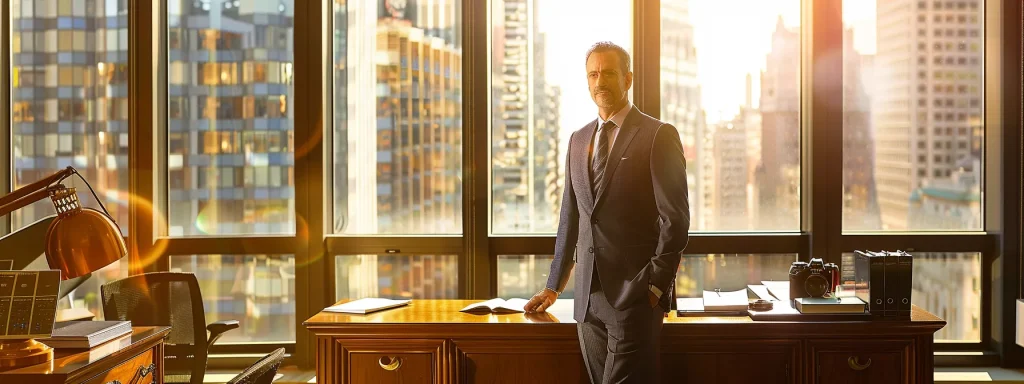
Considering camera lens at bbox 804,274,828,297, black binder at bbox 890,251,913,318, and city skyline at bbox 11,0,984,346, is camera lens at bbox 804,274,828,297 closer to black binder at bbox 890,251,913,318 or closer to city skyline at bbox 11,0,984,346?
black binder at bbox 890,251,913,318

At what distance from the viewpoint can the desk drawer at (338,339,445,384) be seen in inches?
105

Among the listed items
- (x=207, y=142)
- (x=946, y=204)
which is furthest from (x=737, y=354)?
(x=207, y=142)

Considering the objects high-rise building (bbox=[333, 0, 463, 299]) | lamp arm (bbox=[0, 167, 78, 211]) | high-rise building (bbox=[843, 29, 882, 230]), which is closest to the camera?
high-rise building (bbox=[843, 29, 882, 230])

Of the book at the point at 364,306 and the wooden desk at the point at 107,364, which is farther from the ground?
the book at the point at 364,306

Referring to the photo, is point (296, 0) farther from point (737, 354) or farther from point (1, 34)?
point (737, 354)

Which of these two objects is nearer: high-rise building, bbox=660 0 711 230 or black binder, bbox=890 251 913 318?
black binder, bbox=890 251 913 318

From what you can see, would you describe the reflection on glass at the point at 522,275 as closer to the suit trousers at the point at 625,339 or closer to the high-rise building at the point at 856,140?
the suit trousers at the point at 625,339

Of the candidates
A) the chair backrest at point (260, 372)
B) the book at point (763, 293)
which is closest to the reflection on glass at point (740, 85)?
the book at point (763, 293)

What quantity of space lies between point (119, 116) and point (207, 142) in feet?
1.66

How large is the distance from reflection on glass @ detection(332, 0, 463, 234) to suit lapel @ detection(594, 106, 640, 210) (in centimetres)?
162

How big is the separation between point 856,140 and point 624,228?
213 centimetres

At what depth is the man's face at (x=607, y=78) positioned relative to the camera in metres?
2.43

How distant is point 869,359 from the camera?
104 inches

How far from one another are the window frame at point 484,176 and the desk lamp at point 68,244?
5.92ft
